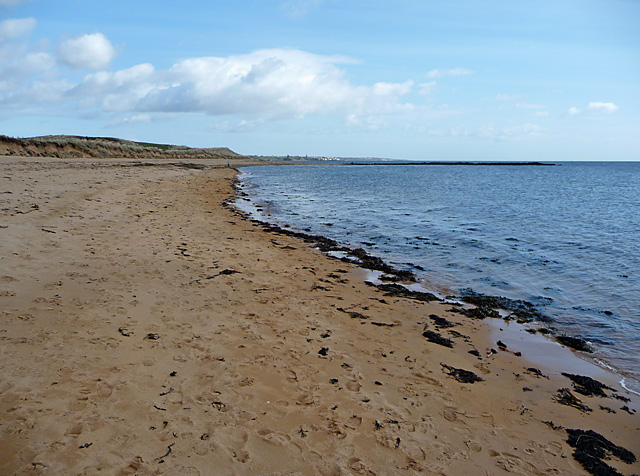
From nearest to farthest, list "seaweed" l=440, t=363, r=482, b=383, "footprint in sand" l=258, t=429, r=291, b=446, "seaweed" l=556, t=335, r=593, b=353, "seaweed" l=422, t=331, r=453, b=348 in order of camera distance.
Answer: "footprint in sand" l=258, t=429, r=291, b=446 < "seaweed" l=440, t=363, r=482, b=383 < "seaweed" l=422, t=331, r=453, b=348 < "seaweed" l=556, t=335, r=593, b=353

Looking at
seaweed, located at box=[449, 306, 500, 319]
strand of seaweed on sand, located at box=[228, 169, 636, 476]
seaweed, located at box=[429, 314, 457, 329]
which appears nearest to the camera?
strand of seaweed on sand, located at box=[228, 169, 636, 476]

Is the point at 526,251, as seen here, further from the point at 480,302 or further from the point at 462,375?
the point at 462,375

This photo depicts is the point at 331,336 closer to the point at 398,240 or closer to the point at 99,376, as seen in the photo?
the point at 99,376

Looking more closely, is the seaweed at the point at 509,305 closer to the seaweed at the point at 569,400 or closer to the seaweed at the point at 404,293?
the seaweed at the point at 404,293

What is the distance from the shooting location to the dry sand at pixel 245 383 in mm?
3459

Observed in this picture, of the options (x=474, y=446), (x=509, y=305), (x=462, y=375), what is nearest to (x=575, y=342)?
(x=509, y=305)

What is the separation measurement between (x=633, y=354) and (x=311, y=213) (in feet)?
59.5

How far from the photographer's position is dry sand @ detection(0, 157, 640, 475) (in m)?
3.46

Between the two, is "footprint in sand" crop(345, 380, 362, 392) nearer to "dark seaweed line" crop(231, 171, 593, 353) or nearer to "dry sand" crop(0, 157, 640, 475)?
"dry sand" crop(0, 157, 640, 475)

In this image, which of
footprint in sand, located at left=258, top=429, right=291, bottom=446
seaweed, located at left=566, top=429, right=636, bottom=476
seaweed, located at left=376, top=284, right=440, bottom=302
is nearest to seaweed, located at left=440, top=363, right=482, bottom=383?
seaweed, located at left=566, top=429, right=636, bottom=476

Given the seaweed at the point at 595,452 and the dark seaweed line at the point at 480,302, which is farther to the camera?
the dark seaweed line at the point at 480,302

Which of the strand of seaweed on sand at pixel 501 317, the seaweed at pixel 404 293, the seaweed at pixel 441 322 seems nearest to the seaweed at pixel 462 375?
the strand of seaweed on sand at pixel 501 317

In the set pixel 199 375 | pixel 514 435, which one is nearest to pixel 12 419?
pixel 199 375

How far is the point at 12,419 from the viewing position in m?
3.48
